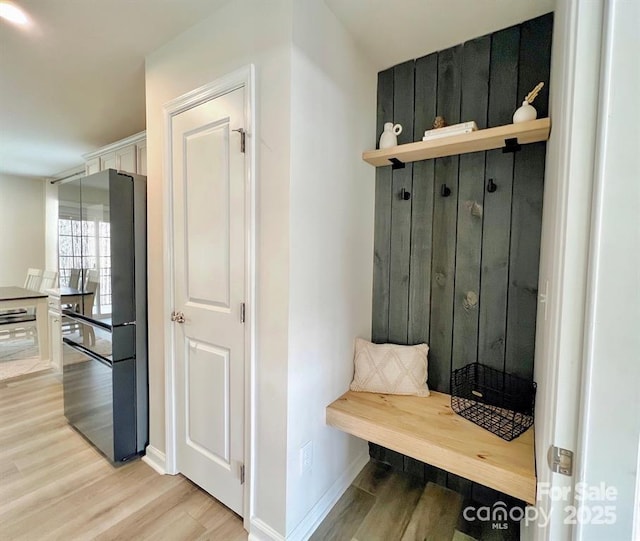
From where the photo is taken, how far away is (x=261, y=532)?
1.46 meters

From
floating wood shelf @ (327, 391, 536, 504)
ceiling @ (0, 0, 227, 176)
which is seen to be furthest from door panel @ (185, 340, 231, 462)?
ceiling @ (0, 0, 227, 176)

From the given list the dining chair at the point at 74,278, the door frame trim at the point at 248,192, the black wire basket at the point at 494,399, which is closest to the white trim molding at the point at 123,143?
the door frame trim at the point at 248,192

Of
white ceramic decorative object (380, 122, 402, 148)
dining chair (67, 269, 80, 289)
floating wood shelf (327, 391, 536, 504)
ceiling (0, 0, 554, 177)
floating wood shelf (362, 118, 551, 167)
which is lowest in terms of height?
floating wood shelf (327, 391, 536, 504)

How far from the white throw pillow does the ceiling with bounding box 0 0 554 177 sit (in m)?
1.66

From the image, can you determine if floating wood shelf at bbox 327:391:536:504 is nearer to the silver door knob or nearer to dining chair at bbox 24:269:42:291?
the silver door knob

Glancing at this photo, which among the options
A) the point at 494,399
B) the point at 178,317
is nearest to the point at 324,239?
the point at 178,317

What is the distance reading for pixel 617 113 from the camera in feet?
2.08

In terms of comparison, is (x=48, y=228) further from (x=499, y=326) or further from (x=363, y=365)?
(x=499, y=326)

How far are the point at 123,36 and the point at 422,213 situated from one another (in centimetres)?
189

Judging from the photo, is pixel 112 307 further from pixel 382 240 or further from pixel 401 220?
pixel 401 220

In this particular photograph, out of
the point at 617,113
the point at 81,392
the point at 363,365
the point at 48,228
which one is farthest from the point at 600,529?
the point at 48,228

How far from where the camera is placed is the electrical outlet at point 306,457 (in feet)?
4.79

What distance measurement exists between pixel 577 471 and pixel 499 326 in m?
1.05

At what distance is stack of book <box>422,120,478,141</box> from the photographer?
152 centimetres
